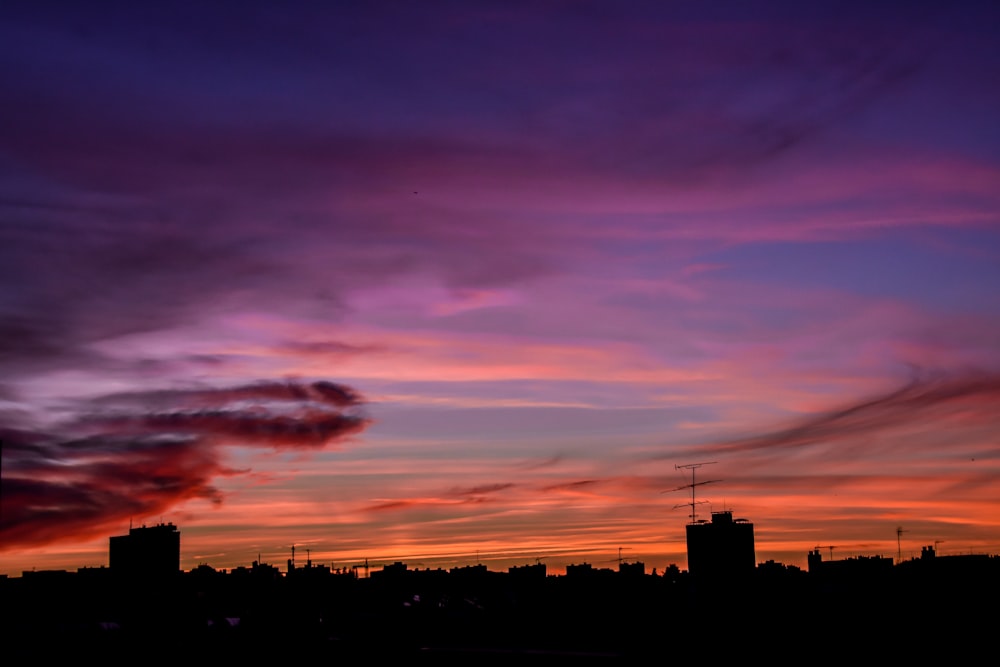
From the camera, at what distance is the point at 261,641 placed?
80.1 metres

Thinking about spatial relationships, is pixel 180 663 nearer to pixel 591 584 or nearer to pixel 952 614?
pixel 952 614

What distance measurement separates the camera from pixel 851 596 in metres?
118

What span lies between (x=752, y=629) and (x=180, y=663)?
36919 mm

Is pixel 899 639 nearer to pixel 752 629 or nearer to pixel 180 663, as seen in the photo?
pixel 752 629

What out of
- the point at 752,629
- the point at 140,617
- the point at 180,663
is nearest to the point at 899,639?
the point at 752,629

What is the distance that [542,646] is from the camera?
64.1 metres

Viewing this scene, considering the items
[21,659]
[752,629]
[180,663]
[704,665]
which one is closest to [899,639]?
[752,629]

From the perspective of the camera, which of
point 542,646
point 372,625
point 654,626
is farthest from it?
point 372,625

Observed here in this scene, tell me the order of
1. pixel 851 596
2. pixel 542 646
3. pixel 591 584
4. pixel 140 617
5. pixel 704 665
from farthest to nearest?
pixel 591 584
pixel 851 596
pixel 140 617
pixel 542 646
pixel 704 665

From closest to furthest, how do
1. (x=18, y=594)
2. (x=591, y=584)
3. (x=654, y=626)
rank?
(x=654, y=626) < (x=18, y=594) < (x=591, y=584)

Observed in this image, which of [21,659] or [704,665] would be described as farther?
[21,659]

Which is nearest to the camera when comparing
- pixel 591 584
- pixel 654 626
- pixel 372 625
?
pixel 654 626

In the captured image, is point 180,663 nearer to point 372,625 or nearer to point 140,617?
point 372,625

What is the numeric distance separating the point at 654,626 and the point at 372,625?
1083 inches
